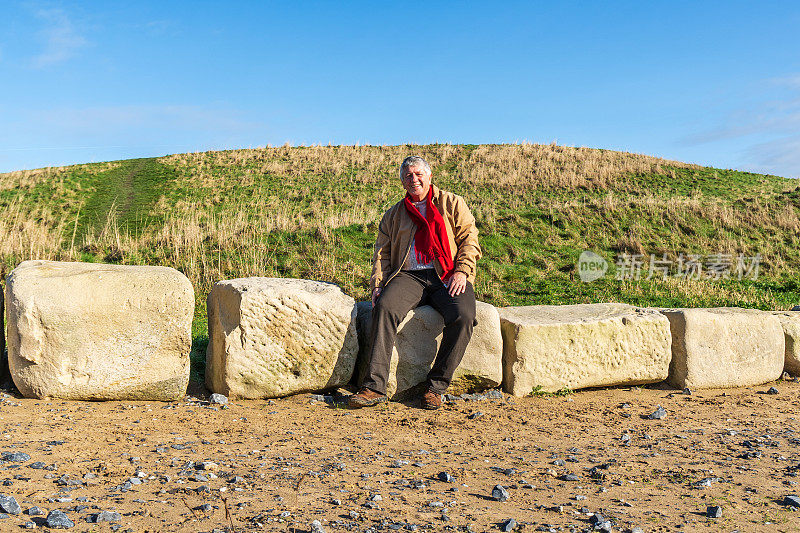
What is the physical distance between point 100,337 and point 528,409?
3.39m

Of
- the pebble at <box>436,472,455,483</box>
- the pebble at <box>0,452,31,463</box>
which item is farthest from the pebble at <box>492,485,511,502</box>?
the pebble at <box>0,452,31,463</box>

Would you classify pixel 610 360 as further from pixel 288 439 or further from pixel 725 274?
pixel 725 274

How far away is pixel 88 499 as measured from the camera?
2.77 m

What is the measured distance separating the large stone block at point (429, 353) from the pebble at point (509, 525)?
2.26 m

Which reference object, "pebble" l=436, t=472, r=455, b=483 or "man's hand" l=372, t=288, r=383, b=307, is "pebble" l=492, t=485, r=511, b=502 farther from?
"man's hand" l=372, t=288, r=383, b=307

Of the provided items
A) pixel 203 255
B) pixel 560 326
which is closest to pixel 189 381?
pixel 560 326

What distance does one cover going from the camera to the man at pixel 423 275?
468 centimetres

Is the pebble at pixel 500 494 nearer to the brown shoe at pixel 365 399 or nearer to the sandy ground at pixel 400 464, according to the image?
the sandy ground at pixel 400 464

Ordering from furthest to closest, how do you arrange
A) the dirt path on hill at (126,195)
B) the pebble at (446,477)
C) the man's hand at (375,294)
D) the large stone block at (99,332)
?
the dirt path on hill at (126,195) < the man's hand at (375,294) < the large stone block at (99,332) < the pebble at (446,477)

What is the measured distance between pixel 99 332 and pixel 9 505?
2.02 metres

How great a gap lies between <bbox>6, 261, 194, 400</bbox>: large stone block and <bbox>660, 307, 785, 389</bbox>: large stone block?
443 centimetres

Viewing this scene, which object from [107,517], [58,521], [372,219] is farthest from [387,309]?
[372,219]

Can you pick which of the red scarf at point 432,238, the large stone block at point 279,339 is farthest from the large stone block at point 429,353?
the red scarf at point 432,238

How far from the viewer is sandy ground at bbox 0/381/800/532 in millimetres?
2738
